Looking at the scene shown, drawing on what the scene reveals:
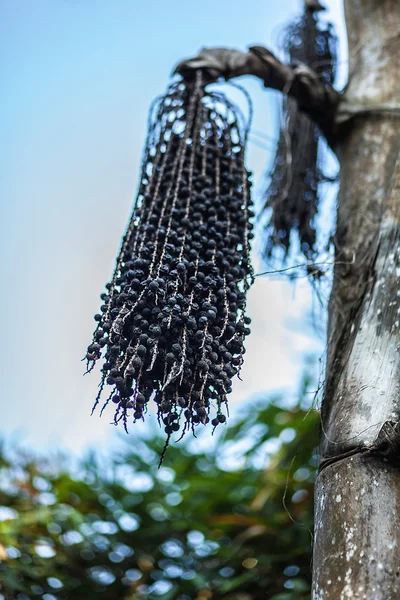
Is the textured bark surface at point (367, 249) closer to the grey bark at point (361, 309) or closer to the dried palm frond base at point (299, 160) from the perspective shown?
the grey bark at point (361, 309)

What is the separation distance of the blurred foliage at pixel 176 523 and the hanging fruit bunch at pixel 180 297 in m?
1.46

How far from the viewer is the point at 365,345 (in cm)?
170

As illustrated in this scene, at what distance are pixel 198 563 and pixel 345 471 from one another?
2.04 m

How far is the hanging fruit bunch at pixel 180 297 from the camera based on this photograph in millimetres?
1552

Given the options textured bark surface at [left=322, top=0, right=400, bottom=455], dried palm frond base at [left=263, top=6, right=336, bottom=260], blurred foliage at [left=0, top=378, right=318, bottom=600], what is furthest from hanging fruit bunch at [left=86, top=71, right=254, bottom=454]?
blurred foliage at [left=0, top=378, right=318, bottom=600]

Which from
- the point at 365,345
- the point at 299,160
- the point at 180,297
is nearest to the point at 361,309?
the point at 365,345

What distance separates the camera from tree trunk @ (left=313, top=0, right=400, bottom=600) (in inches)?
53.8

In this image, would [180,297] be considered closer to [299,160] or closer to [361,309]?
[361,309]

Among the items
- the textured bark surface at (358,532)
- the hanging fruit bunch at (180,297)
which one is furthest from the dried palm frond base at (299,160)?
the textured bark surface at (358,532)

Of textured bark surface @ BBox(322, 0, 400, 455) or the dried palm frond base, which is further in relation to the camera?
the dried palm frond base

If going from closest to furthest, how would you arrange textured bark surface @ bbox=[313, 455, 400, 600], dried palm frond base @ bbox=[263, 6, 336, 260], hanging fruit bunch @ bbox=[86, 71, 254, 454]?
textured bark surface @ bbox=[313, 455, 400, 600], hanging fruit bunch @ bbox=[86, 71, 254, 454], dried palm frond base @ bbox=[263, 6, 336, 260]

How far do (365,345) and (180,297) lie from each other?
1.41 feet

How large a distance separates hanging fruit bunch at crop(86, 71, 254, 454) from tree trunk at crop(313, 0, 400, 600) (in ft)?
0.83

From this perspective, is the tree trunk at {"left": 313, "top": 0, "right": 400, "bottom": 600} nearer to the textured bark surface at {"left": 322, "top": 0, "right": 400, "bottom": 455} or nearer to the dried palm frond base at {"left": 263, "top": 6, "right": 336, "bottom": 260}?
the textured bark surface at {"left": 322, "top": 0, "right": 400, "bottom": 455}
